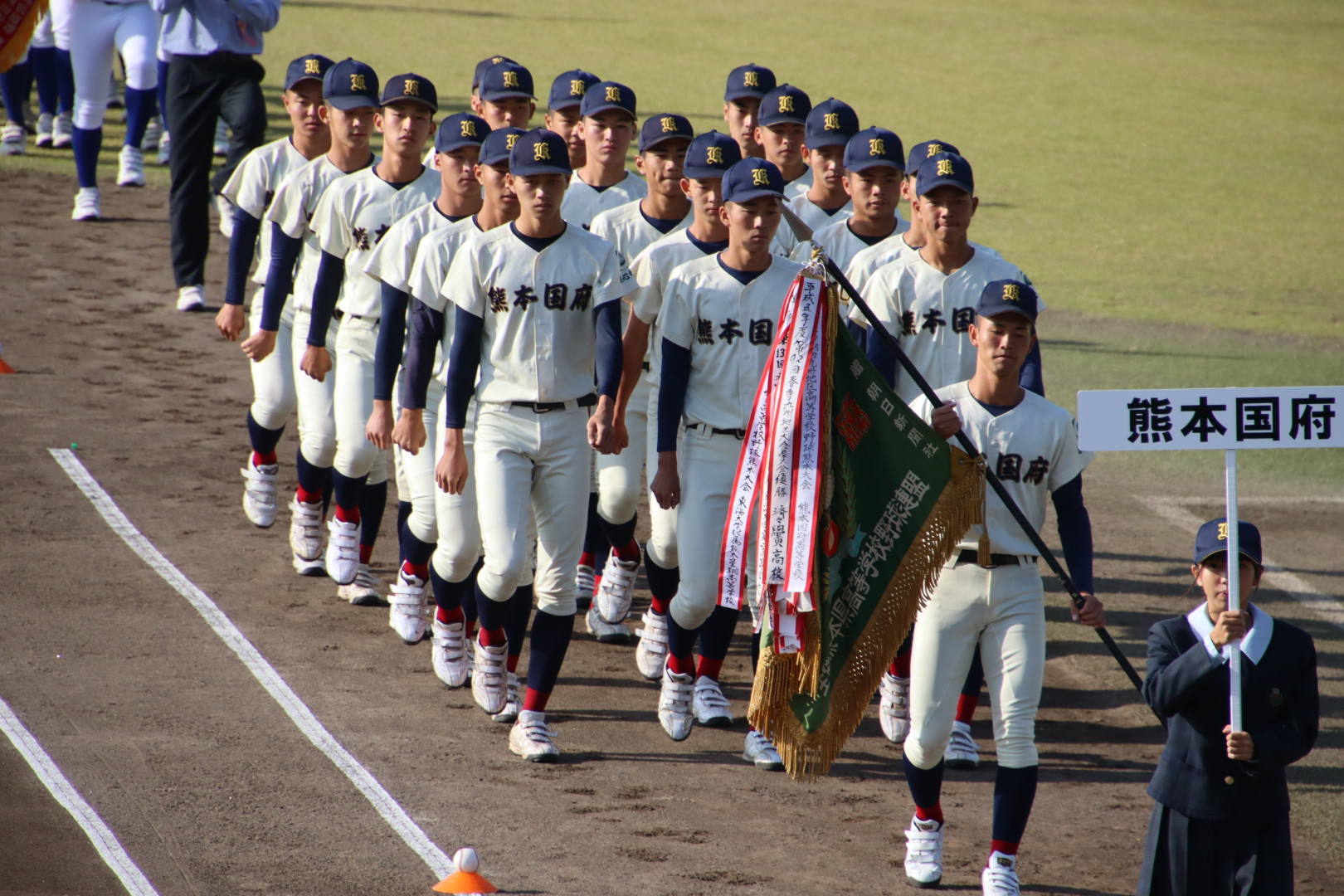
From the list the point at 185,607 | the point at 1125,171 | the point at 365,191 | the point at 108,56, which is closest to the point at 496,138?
the point at 365,191

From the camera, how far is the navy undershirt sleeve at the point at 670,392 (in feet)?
22.2

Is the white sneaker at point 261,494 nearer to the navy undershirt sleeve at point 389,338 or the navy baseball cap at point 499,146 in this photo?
the navy undershirt sleeve at point 389,338

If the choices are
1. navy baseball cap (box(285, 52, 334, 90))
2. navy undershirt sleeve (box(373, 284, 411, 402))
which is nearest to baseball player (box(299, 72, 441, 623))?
navy undershirt sleeve (box(373, 284, 411, 402))

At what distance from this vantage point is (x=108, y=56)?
46.5 feet

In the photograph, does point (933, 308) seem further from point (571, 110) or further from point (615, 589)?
point (571, 110)

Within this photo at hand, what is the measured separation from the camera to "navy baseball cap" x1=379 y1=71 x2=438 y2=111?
7.88 m

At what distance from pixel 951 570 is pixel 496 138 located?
2715 millimetres

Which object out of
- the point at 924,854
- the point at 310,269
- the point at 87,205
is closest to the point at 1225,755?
the point at 924,854

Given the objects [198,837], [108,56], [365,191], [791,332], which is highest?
[108,56]

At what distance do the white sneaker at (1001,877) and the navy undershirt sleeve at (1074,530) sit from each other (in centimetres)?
98

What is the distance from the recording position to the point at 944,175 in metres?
6.51

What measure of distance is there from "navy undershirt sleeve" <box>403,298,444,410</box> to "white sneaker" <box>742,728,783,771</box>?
6.49 feet

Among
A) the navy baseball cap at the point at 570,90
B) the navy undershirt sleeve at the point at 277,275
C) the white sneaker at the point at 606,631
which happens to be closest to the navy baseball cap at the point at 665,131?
the navy baseball cap at the point at 570,90

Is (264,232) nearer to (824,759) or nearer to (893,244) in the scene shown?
(893,244)
